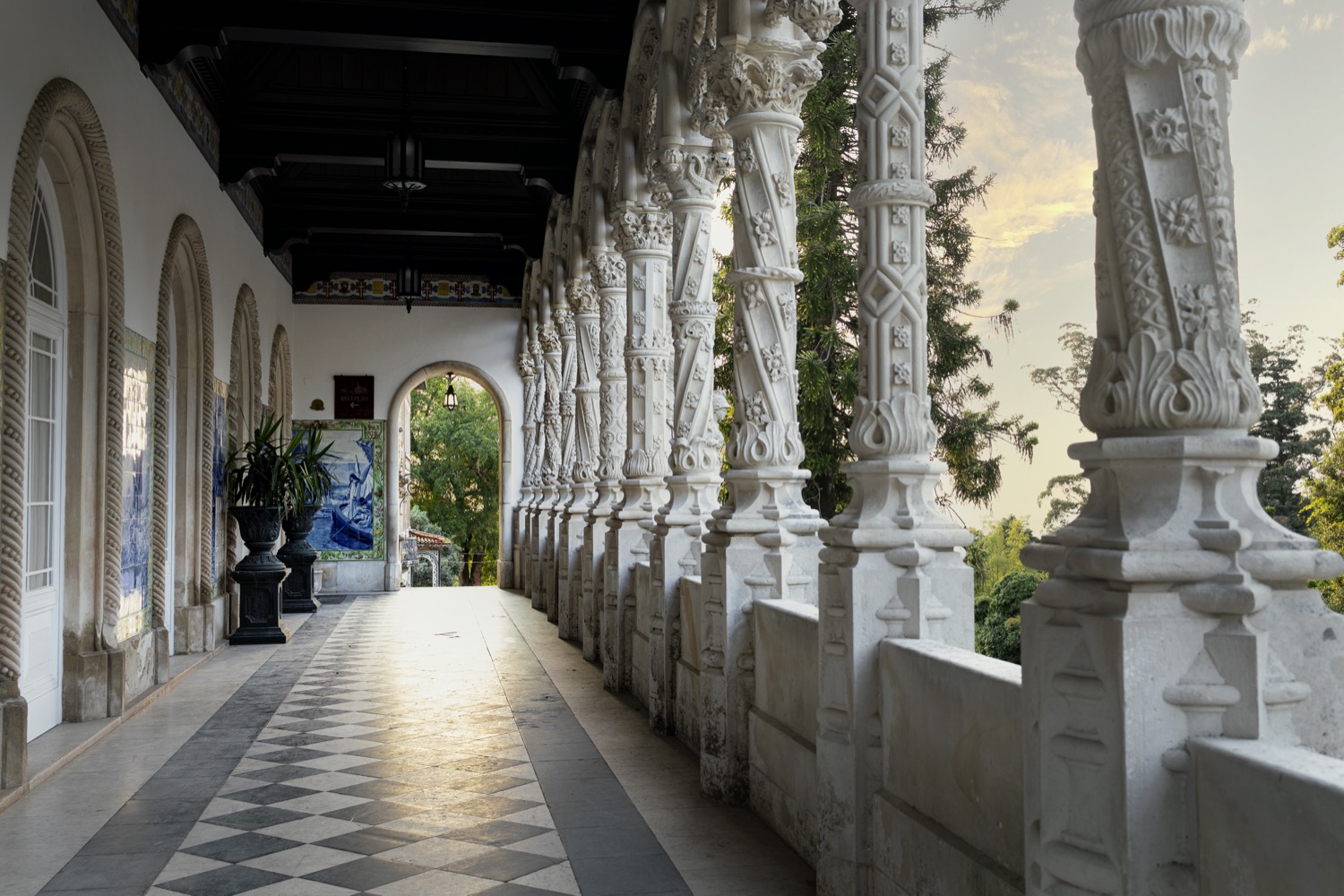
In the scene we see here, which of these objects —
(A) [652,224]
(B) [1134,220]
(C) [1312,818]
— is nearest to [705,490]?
(A) [652,224]

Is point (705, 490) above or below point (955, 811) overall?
above

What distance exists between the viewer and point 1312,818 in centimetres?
162

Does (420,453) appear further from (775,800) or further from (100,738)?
(775,800)

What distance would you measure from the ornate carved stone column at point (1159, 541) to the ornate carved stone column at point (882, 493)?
1.23 metres

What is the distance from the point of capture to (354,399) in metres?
17.1

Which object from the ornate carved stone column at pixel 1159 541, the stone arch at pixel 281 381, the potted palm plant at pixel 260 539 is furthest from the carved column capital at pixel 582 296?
the ornate carved stone column at pixel 1159 541

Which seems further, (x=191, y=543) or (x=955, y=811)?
(x=191, y=543)

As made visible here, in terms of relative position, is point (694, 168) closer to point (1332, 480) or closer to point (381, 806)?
point (1332, 480)

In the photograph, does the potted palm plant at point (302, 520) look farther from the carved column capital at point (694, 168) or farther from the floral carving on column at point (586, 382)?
the carved column capital at point (694, 168)

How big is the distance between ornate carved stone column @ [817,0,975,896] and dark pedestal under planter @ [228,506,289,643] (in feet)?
25.5

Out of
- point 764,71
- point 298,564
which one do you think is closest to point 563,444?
point 298,564

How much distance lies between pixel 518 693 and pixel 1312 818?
20.5 feet

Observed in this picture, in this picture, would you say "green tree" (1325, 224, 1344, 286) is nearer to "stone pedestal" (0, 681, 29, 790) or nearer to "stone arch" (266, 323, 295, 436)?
"stone pedestal" (0, 681, 29, 790)

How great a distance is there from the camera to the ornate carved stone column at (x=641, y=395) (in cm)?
746
